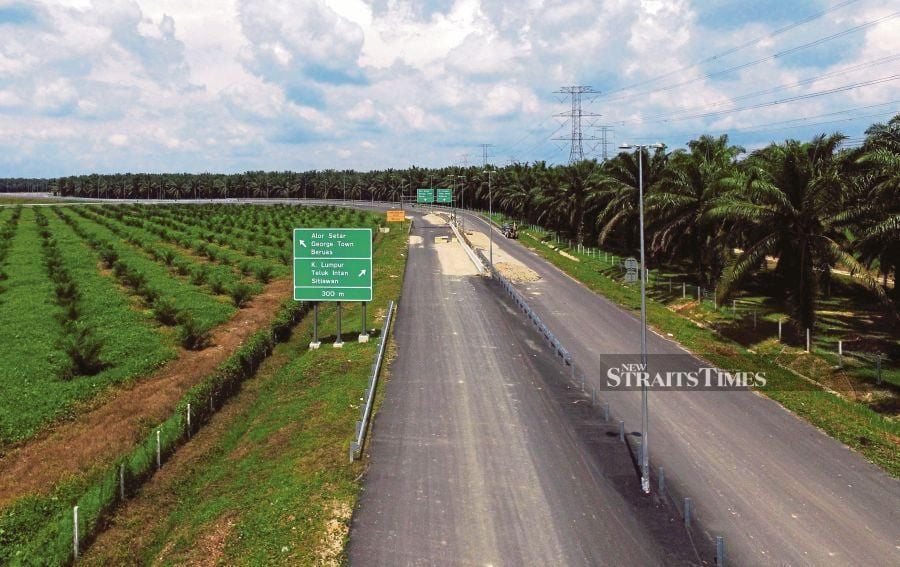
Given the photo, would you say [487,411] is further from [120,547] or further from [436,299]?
[436,299]

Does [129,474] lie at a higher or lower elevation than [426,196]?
lower

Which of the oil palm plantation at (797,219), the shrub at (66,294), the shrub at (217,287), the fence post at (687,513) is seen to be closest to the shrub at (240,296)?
the shrub at (217,287)

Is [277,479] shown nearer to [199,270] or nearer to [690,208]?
[690,208]

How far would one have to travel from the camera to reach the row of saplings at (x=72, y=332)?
3112 cm

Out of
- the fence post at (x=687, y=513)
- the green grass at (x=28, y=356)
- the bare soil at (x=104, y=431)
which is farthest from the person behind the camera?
the green grass at (x=28, y=356)

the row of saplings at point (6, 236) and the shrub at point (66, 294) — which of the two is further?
the row of saplings at point (6, 236)

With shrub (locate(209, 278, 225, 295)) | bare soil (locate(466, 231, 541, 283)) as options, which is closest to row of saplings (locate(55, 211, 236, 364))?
shrub (locate(209, 278, 225, 295))

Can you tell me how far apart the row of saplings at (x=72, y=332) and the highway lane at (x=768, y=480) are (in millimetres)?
25620

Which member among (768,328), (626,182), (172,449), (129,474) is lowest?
(172,449)

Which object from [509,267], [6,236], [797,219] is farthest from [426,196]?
[797,219]

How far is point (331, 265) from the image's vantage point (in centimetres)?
3534

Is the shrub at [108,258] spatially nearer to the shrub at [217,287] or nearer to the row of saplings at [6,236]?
the row of saplings at [6,236]

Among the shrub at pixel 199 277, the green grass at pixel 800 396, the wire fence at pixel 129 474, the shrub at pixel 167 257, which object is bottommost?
the wire fence at pixel 129 474

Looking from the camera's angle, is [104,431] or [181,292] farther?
[181,292]
